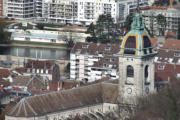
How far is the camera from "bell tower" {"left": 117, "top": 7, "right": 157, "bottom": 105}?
75188 mm

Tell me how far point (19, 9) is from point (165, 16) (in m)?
23.6

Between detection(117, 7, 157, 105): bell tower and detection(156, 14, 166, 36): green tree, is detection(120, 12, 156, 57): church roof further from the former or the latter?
detection(156, 14, 166, 36): green tree

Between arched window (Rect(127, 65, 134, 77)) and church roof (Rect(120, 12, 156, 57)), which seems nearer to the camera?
church roof (Rect(120, 12, 156, 57))

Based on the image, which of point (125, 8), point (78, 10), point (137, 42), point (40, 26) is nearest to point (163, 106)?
point (137, 42)

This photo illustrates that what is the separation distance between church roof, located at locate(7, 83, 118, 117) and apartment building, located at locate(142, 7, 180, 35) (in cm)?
5694

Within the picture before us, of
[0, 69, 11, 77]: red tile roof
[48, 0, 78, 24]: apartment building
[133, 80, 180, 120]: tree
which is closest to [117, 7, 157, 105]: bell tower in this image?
[133, 80, 180, 120]: tree

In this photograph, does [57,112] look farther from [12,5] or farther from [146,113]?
[12,5]

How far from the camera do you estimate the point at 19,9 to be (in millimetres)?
→ 151625

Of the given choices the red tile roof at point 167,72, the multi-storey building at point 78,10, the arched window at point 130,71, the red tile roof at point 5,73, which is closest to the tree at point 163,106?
the arched window at point 130,71

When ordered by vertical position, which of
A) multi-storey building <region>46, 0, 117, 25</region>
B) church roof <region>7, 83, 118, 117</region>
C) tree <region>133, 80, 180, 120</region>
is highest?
multi-storey building <region>46, 0, 117, 25</region>

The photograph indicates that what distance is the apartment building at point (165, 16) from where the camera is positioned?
135500 mm

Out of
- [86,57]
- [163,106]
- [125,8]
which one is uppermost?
[125,8]

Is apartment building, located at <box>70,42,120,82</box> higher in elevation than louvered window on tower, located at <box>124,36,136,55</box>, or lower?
lower

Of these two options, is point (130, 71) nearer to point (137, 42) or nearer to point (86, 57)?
point (137, 42)
